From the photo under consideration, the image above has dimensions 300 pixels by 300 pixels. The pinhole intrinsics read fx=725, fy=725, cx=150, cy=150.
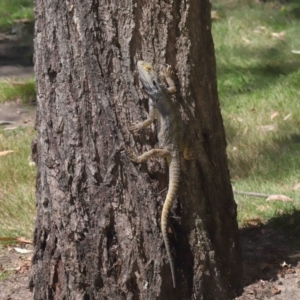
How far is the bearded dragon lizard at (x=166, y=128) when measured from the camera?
3555 mm

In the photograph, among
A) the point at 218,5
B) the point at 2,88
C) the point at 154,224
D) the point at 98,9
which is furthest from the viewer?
the point at 218,5

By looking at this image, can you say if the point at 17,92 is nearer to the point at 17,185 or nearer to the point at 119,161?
the point at 17,185

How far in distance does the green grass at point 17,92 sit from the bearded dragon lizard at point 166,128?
4640mm

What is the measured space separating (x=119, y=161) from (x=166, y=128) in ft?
0.95

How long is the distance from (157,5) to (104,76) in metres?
0.43

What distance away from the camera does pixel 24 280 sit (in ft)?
14.8

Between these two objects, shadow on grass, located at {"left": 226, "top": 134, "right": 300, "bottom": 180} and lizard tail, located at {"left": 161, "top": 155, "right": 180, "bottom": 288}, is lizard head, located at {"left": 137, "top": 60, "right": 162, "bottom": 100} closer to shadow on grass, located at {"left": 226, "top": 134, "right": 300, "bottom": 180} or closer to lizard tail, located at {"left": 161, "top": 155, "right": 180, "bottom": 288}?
lizard tail, located at {"left": 161, "top": 155, "right": 180, "bottom": 288}

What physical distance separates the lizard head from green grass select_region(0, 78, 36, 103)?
471 cm

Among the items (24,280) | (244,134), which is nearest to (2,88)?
(244,134)

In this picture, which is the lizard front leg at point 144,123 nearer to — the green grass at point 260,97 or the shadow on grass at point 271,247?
the shadow on grass at point 271,247

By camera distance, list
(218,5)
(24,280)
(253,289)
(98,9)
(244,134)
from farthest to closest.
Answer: (218,5) < (244,134) < (24,280) < (253,289) < (98,9)

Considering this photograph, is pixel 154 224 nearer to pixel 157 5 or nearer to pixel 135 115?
pixel 135 115

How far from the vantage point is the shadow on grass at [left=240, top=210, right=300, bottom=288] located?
4273 millimetres

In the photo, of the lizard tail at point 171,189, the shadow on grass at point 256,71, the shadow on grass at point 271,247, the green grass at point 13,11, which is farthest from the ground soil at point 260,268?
the green grass at point 13,11
